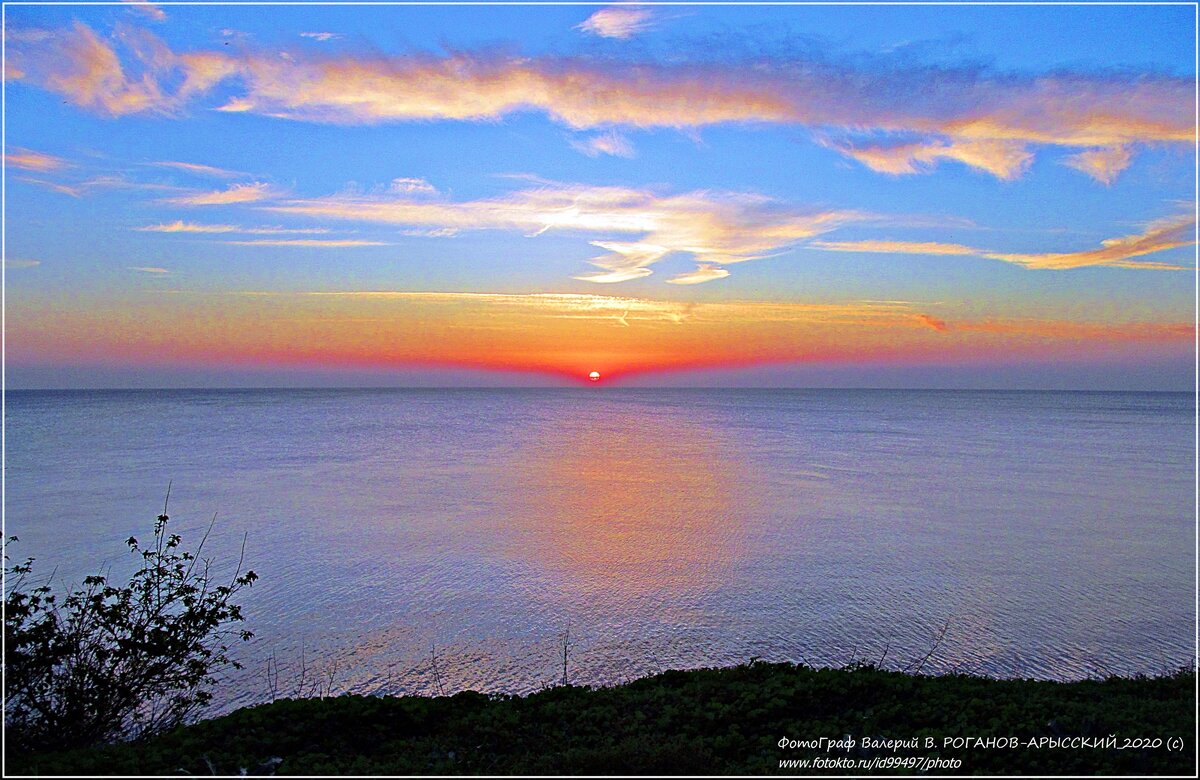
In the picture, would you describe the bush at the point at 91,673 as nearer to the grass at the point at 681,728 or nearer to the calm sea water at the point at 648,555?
the grass at the point at 681,728

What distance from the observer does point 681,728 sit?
997 cm

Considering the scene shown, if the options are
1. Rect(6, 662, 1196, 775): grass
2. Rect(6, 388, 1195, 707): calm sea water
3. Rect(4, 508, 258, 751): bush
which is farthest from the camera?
Rect(6, 388, 1195, 707): calm sea water

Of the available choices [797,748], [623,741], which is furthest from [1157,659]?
[623,741]

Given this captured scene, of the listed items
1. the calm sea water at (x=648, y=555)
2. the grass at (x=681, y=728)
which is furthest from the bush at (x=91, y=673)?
the calm sea water at (x=648, y=555)

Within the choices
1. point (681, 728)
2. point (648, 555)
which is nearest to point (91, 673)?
point (681, 728)

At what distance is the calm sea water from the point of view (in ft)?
47.4

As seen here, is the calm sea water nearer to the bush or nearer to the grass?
the bush

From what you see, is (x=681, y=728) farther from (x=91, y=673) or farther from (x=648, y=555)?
Answer: (x=648, y=555)

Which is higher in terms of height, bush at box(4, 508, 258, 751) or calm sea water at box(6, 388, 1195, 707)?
bush at box(4, 508, 258, 751)

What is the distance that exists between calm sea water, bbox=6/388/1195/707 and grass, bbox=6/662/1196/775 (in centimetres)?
231

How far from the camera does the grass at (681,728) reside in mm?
8672

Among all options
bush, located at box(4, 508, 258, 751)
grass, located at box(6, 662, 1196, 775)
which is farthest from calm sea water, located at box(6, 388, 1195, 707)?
grass, located at box(6, 662, 1196, 775)

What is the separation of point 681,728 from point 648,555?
12.0 m

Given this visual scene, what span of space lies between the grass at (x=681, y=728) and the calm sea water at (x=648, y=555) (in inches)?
90.9
